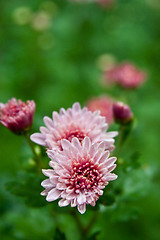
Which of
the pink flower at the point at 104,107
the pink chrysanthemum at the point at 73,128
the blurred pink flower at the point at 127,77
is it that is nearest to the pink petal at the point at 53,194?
the pink chrysanthemum at the point at 73,128

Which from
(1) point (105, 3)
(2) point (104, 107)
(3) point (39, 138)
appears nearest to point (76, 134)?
(3) point (39, 138)

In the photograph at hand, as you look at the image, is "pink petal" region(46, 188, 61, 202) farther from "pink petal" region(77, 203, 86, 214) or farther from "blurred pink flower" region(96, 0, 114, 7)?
"blurred pink flower" region(96, 0, 114, 7)

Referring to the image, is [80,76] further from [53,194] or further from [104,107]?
[53,194]

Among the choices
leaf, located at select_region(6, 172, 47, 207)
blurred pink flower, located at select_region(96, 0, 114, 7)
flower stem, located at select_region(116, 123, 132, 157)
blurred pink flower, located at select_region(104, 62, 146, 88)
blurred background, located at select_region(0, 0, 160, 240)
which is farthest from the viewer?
blurred pink flower, located at select_region(96, 0, 114, 7)

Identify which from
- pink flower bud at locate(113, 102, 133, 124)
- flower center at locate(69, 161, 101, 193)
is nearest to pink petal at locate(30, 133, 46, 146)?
flower center at locate(69, 161, 101, 193)

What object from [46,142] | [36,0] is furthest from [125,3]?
[46,142]

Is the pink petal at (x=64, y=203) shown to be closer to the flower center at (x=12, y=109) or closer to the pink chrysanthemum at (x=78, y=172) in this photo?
the pink chrysanthemum at (x=78, y=172)
